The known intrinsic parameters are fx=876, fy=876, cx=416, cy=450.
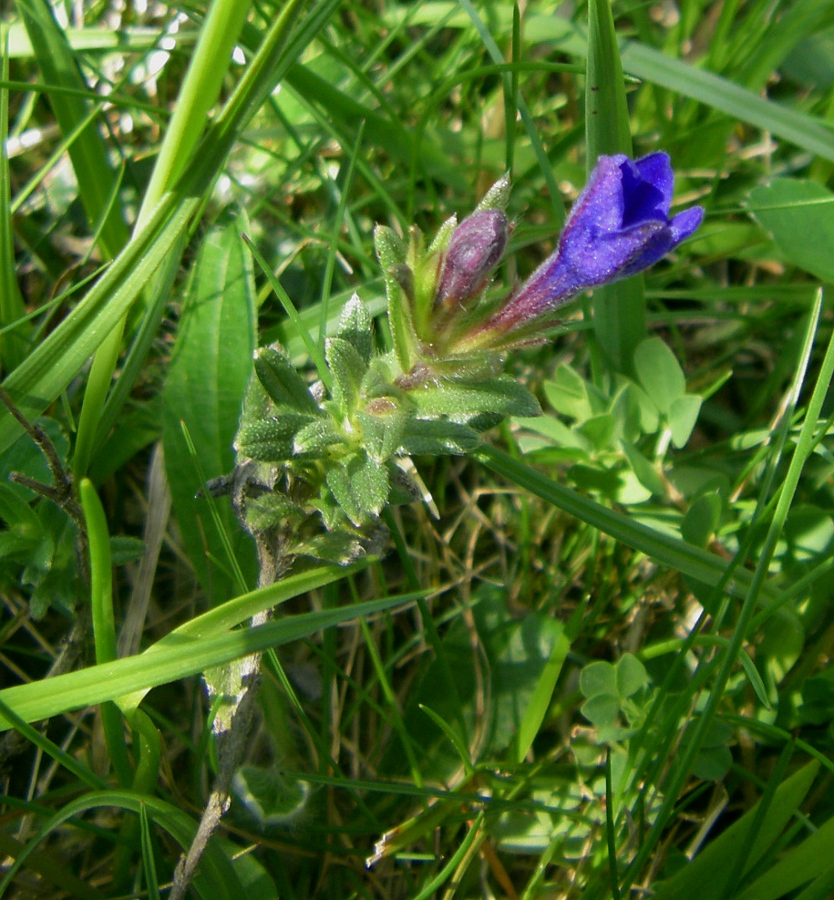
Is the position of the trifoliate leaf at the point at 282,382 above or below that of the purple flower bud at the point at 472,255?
below

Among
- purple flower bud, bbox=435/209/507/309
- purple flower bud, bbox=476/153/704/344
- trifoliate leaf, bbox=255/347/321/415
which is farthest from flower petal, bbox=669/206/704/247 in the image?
trifoliate leaf, bbox=255/347/321/415

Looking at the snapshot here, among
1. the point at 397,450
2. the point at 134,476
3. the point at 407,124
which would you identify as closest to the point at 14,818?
the point at 134,476

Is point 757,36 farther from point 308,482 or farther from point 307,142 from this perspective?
point 308,482

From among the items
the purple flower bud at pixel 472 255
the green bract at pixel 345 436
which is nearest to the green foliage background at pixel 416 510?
the green bract at pixel 345 436

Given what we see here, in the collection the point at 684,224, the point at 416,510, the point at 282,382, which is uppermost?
the point at 684,224

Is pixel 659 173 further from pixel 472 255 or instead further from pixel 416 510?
pixel 416 510

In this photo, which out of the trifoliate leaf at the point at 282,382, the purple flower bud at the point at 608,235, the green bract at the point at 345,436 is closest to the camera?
the purple flower bud at the point at 608,235

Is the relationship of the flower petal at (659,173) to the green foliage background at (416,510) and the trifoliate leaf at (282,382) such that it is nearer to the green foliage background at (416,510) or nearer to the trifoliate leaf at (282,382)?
the green foliage background at (416,510)

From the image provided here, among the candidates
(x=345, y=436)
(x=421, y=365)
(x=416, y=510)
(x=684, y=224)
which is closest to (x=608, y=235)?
(x=684, y=224)

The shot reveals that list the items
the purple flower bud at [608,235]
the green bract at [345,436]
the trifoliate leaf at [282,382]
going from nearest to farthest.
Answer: the purple flower bud at [608,235], the green bract at [345,436], the trifoliate leaf at [282,382]
